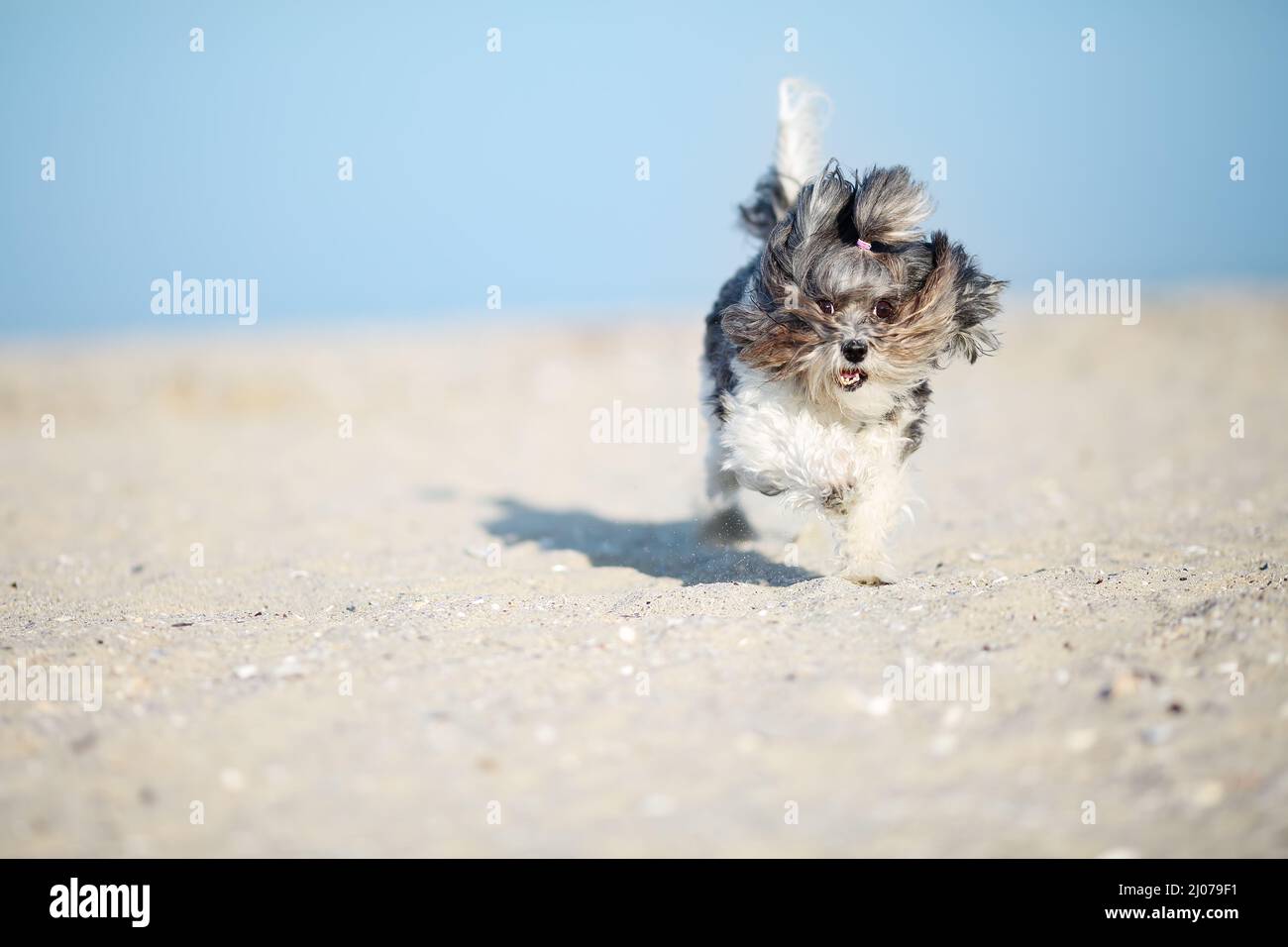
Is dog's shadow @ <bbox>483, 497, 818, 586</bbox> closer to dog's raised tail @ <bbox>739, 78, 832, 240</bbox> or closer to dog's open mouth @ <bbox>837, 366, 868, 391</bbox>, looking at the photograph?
dog's open mouth @ <bbox>837, 366, 868, 391</bbox>

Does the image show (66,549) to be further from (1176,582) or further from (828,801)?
(1176,582)

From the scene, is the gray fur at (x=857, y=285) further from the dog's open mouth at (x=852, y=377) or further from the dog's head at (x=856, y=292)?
the dog's open mouth at (x=852, y=377)

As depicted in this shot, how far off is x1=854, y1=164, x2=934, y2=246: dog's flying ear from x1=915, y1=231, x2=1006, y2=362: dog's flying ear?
191 millimetres

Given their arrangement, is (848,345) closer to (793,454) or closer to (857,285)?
(857,285)

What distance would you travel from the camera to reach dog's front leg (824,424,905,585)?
5.18 metres

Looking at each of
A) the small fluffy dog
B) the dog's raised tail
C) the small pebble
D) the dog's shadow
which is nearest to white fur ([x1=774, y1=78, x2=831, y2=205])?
the dog's raised tail

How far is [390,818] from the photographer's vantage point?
297 centimetres

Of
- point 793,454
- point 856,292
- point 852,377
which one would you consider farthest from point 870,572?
point 856,292

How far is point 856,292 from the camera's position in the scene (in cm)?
494

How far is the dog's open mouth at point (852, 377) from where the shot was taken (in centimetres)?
501

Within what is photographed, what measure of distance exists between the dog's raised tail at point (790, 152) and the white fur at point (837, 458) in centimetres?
147

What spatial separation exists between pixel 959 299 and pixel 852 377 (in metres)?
0.68
